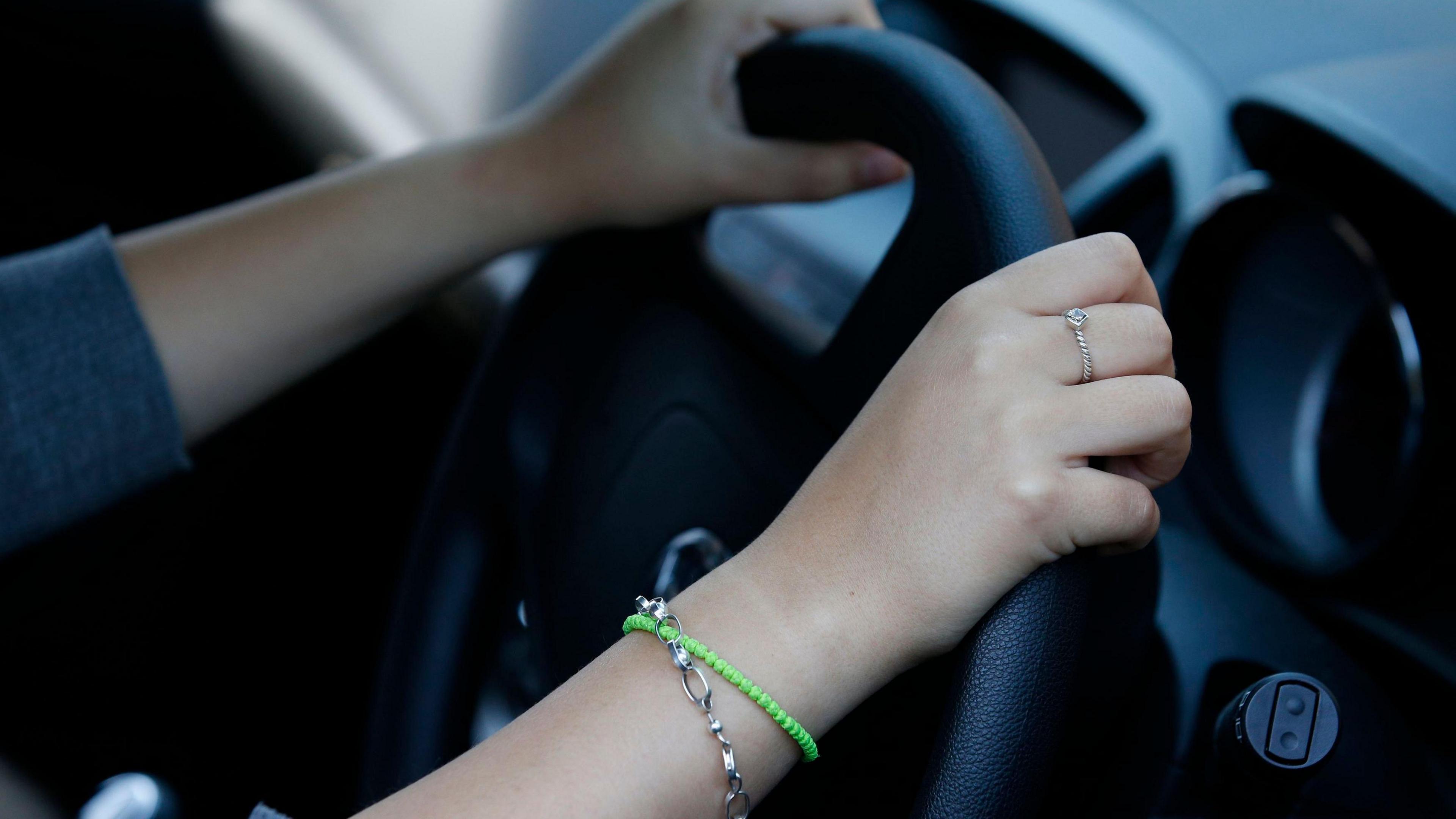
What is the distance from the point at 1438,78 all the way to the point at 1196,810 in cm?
50

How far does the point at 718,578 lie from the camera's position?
1.70ft

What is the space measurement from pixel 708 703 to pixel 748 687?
0.07ft

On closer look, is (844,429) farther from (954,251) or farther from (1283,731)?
(1283,731)

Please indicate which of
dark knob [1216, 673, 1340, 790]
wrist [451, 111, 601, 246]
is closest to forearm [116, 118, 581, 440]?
wrist [451, 111, 601, 246]

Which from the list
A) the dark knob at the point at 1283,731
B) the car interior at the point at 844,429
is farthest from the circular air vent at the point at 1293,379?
the dark knob at the point at 1283,731

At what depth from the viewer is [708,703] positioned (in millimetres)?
490

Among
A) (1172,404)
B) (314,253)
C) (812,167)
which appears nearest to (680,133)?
(812,167)

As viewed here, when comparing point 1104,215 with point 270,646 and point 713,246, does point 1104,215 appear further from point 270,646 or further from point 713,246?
point 270,646

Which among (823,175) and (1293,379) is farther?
(1293,379)

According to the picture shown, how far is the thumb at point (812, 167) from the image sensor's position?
75 centimetres

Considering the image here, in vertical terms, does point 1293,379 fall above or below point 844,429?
below

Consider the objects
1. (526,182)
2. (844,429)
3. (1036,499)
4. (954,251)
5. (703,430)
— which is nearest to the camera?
(1036,499)

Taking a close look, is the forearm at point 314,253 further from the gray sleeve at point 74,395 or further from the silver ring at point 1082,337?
the silver ring at point 1082,337

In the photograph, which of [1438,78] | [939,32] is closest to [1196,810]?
[1438,78]
